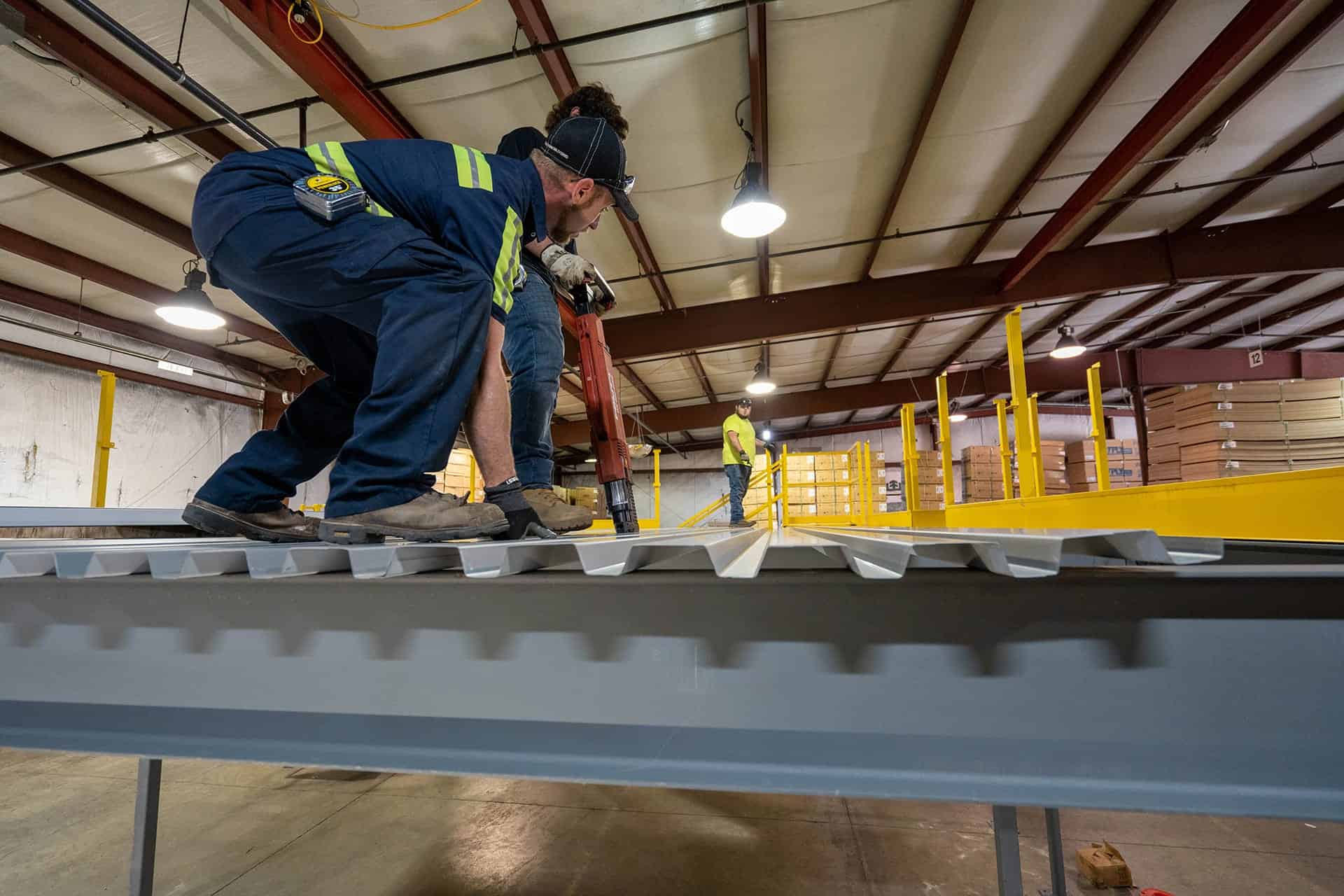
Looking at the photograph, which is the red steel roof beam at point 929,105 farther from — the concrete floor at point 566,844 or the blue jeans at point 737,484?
the concrete floor at point 566,844

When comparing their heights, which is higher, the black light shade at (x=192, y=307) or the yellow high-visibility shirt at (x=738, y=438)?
the black light shade at (x=192, y=307)

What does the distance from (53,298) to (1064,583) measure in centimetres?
1152

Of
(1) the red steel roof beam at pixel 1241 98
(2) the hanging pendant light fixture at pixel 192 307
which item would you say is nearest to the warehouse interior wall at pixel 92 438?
(2) the hanging pendant light fixture at pixel 192 307

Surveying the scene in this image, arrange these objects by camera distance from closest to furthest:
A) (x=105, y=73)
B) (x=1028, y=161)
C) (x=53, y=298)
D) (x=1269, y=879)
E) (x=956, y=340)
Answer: (x=1269, y=879) < (x=105, y=73) < (x=1028, y=161) < (x=53, y=298) < (x=956, y=340)

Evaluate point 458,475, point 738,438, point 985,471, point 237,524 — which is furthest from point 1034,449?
point 985,471

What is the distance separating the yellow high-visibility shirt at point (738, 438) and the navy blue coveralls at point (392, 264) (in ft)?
20.3

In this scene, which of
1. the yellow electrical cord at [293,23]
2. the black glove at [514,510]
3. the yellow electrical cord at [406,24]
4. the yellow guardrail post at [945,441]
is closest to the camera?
the black glove at [514,510]

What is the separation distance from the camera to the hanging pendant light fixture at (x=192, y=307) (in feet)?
19.4

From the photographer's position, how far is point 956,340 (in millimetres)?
11883

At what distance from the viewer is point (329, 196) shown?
121cm

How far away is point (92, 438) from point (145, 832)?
32.1ft

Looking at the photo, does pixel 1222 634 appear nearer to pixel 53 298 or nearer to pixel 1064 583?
pixel 1064 583

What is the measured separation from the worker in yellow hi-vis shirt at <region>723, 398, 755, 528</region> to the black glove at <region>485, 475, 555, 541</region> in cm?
621

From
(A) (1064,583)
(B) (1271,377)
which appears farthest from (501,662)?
(B) (1271,377)
